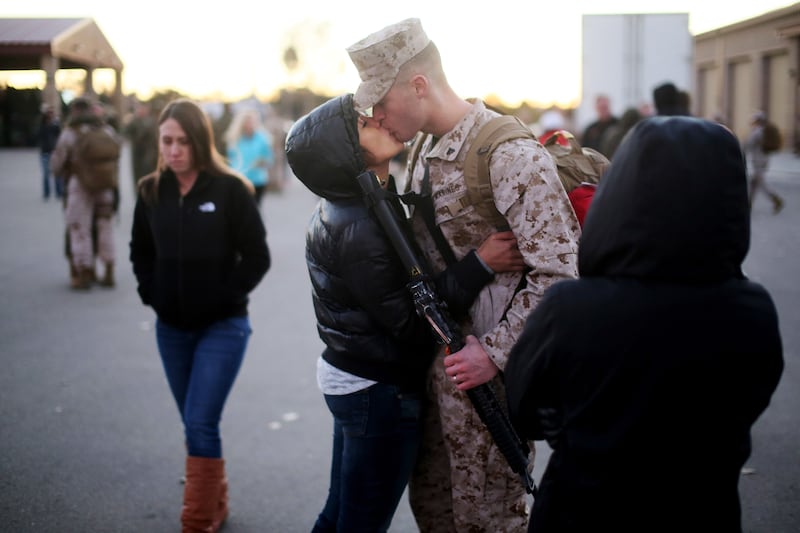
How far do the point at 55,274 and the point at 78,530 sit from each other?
7460 mm

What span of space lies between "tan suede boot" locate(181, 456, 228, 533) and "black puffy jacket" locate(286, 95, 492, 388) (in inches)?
54.8

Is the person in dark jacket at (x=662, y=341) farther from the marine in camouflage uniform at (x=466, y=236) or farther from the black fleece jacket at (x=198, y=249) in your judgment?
the black fleece jacket at (x=198, y=249)

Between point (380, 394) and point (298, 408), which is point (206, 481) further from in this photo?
point (298, 408)

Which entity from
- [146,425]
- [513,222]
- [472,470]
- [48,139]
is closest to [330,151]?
[513,222]

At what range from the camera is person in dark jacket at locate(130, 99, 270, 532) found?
3.70 metres

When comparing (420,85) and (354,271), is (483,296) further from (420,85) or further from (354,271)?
(420,85)

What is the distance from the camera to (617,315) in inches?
65.9

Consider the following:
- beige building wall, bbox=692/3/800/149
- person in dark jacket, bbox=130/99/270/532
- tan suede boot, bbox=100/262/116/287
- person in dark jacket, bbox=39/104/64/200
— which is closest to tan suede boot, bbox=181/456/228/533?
person in dark jacket, bbox=130/99/270/532

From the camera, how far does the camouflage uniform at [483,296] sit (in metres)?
2.38

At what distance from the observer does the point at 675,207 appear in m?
1.63

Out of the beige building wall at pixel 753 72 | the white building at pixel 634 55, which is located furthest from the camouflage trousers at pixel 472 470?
the beige building wall at pixel 753 72

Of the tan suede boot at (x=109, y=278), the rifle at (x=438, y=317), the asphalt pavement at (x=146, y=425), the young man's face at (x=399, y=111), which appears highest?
the young man's face at (x=399, y=111)

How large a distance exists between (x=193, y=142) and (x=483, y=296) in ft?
6.43

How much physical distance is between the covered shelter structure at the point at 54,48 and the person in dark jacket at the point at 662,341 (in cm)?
814
